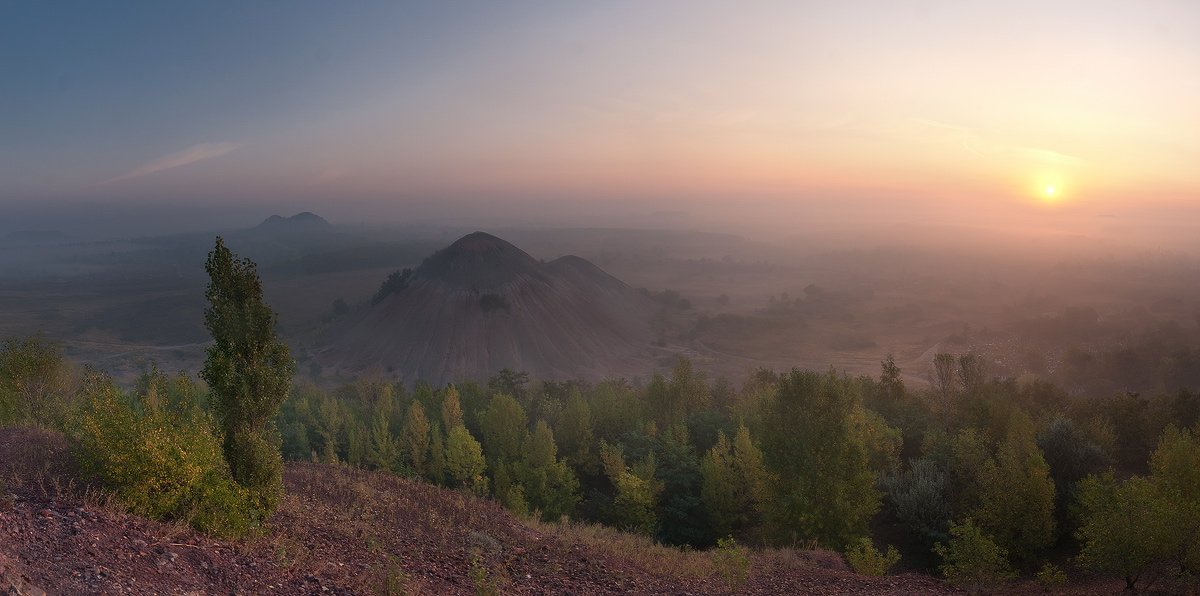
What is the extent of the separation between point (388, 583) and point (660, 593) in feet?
21.6

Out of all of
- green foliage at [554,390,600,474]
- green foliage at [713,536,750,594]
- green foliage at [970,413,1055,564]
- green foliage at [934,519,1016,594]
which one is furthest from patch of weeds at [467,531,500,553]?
green foliage at [554,390,600,474]

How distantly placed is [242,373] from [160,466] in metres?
2.43

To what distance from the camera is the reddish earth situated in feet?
28.7

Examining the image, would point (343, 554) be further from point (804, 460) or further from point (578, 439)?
point (578, 439)

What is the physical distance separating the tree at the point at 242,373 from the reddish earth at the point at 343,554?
1.51m

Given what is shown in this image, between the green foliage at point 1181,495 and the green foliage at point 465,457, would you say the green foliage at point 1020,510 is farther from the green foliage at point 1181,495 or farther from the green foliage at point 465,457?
the green foliage at point 465,457

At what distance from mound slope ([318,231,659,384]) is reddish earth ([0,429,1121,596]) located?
60.7 meters

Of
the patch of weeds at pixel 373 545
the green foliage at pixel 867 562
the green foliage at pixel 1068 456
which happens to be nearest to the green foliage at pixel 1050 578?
the green foliage at pixel 867 562

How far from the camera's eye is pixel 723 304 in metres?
148

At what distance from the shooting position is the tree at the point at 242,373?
40.3ft

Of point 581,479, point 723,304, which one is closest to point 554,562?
point 581,479

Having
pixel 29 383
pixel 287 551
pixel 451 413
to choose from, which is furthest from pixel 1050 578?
pixel 29 383

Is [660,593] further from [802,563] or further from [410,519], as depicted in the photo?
[410,519]

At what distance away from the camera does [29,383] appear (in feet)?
73.3
